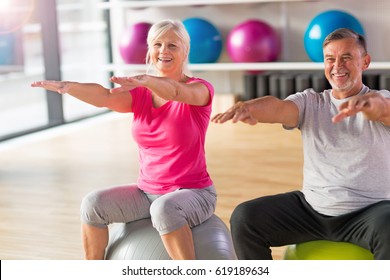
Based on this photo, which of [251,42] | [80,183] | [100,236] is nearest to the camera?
[100,236]

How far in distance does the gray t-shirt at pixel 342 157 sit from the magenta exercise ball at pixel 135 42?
360cm

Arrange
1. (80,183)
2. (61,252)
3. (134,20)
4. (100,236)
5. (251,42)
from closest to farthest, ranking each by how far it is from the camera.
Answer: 1. (100,236)
2. (61,252)
3. (80,183)
4. (251,42)
5. (134,20)

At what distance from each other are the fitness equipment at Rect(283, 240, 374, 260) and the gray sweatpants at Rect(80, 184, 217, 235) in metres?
0.28

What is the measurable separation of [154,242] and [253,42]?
3409 mm

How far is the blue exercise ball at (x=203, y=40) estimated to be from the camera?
526 centimetres

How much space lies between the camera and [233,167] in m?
3.82

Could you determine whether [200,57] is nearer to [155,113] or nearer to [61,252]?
[61,252]

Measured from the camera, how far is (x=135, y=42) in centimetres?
532

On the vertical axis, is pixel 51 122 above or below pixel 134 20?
below

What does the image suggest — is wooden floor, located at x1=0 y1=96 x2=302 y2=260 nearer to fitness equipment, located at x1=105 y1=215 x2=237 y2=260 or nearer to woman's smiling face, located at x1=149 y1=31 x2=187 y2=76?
fitness equipment, located at x1=105 y1=215 x2=237 y2=260

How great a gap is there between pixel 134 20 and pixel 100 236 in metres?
4.37

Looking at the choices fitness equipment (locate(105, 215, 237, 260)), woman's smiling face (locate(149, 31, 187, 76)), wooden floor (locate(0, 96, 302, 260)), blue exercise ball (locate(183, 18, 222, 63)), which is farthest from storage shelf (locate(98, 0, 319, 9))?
fitness equipment (locate(105, 215, 237, 260))

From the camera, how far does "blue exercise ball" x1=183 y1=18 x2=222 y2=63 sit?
207 inches

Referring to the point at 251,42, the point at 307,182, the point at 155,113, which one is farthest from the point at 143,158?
the point at 251,42
